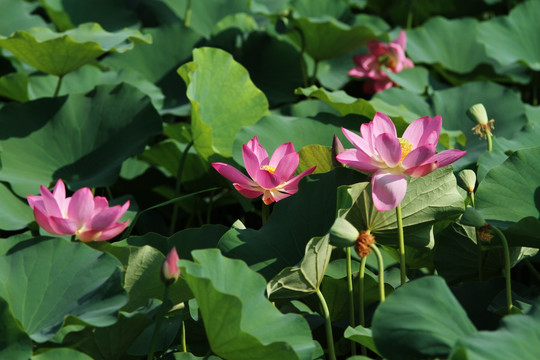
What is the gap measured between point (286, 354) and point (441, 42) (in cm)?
185

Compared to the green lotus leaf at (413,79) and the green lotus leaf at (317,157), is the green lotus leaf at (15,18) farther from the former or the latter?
the green lotus leaf at (317,157)

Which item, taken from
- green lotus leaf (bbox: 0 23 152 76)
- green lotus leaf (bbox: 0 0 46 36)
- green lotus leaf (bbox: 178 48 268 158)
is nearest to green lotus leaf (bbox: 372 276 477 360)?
green lotus leaf (bbox: 178 48 268 158)

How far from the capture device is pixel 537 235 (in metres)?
1.13

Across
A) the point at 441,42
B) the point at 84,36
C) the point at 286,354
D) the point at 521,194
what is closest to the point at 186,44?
the point at 84,36

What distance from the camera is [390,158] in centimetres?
109

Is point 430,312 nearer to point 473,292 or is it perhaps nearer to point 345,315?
point 473,292

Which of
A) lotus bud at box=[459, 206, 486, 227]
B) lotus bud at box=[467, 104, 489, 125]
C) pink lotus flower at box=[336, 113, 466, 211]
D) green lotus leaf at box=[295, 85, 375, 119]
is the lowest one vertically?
green lotus leaf at box=[295, 85, 375, 119]

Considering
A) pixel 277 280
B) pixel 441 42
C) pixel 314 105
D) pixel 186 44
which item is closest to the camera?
pixel 277 280

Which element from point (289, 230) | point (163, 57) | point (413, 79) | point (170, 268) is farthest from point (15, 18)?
point (170, 268)

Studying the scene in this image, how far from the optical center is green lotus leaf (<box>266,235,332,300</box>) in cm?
108

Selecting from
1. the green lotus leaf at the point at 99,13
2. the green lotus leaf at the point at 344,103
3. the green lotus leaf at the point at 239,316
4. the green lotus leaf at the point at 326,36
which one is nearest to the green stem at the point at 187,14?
the green lotus leaf at the point at 99,13

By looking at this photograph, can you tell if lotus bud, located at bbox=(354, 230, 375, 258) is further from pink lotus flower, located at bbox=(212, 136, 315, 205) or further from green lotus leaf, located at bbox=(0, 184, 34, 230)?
green lotus leaf, located at bbox=(0, 184, 34, 230)

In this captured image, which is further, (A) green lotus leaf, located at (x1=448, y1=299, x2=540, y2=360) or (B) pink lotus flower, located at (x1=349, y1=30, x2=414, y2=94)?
(B) pink lotus flower, located at (x1=349, y1=30, x2=414, y2=94)

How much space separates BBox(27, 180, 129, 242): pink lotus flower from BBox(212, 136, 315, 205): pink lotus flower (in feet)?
0.64
